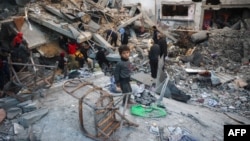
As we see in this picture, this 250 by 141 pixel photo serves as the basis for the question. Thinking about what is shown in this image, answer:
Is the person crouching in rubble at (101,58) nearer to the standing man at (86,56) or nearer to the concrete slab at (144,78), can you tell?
the standing man at (86,56)

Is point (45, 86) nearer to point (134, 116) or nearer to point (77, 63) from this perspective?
point (134, 116)

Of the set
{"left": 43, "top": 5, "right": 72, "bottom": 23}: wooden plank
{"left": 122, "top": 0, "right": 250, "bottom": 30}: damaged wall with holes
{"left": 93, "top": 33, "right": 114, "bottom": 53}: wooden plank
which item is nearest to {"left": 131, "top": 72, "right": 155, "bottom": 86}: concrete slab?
{"left": 93, "top": 33, "right": 114, "bottom": 53}: wooden plank

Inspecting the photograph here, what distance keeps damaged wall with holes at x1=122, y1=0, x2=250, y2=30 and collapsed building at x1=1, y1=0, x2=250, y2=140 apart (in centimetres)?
6

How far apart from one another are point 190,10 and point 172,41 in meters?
3.63

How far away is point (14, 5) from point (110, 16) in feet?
17.3

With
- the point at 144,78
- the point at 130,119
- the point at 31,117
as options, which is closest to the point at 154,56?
the point at 144,78

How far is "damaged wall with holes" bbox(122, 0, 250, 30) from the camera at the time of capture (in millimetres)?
16922

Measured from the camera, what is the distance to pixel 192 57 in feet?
41.8

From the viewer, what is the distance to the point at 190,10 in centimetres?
1822

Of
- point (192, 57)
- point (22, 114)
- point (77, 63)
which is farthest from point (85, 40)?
point (22, 114)

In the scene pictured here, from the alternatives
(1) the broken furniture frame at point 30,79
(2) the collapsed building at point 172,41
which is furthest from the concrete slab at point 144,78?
(1) the broken furniture frame at point 30,79

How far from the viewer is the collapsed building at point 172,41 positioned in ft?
29.9

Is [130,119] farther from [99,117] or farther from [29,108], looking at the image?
[29,108]

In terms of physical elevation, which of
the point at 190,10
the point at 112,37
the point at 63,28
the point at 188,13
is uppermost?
the point at 190,10
